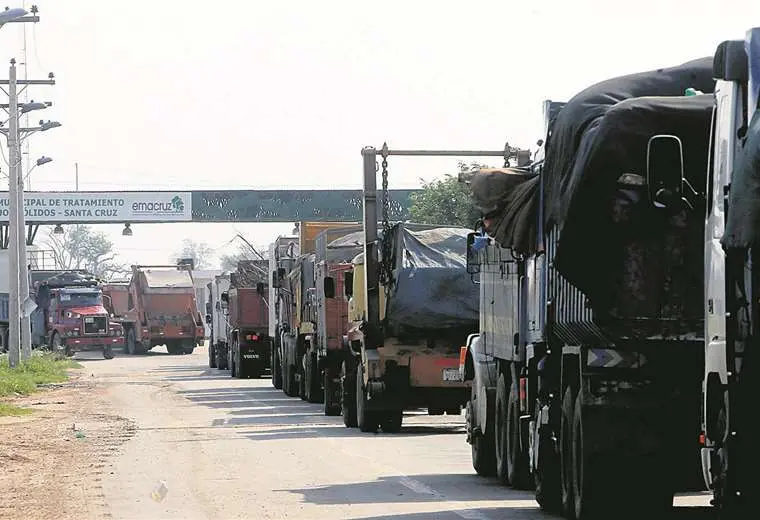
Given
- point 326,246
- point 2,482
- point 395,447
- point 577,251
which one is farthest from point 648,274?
point 326,246

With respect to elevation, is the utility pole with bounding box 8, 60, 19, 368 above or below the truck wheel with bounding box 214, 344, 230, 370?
above

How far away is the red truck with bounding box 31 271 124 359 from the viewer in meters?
71.1

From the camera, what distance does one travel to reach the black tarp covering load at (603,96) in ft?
44.4

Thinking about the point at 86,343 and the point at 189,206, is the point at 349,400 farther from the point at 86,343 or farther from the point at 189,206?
the point at 189,206

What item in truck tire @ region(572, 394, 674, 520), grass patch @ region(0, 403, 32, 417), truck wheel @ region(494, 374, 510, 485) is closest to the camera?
truck tire @ region(572, 394, 674, 520)

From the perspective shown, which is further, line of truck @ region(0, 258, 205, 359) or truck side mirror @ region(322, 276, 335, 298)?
line of truck @ region(0, 258, 205, 359)

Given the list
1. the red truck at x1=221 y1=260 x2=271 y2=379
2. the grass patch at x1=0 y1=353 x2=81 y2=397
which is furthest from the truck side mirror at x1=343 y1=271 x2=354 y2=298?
the red truck at x1=221 y1=260 x2=271 y2=379

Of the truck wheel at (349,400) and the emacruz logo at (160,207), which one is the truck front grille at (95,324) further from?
the truck wheel at (349,400)

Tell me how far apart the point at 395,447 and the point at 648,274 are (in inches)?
446

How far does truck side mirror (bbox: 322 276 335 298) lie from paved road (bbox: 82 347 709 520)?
80.8 inches

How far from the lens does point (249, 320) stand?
49.5m

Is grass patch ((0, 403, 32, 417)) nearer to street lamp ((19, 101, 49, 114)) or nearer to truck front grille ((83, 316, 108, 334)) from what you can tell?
street lamp ((19, 101, 49, 114))

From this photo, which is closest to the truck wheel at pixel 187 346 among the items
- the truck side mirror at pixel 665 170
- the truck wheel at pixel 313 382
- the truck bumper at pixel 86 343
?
the truck bumper at pixel 86 343

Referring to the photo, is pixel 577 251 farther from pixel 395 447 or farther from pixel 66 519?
pixel 395 447
